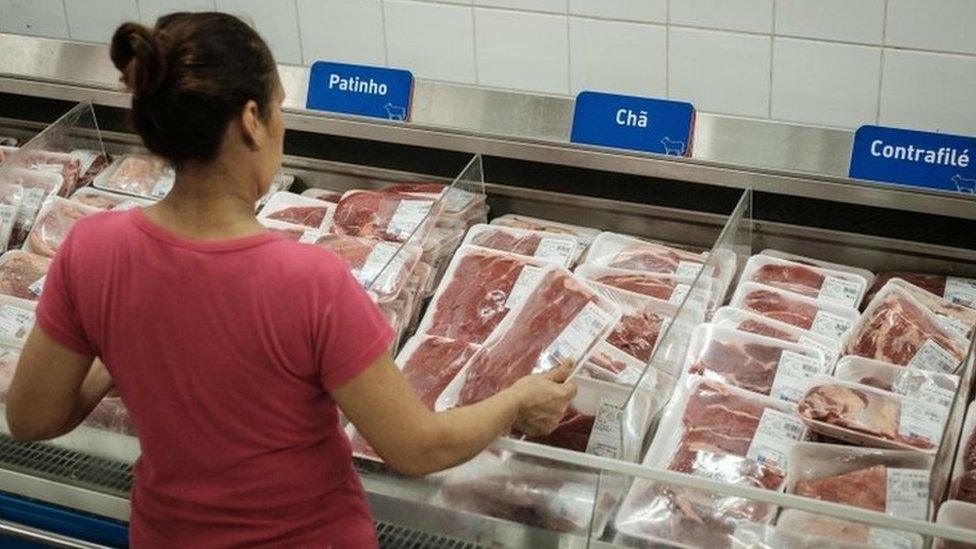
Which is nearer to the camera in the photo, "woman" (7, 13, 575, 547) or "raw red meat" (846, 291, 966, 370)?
"woman" (7, 13, 575, 547)

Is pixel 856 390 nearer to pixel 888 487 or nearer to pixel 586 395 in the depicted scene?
pixel 888 487

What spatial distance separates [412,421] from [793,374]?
103cm

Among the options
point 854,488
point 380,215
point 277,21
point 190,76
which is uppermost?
point 190,76

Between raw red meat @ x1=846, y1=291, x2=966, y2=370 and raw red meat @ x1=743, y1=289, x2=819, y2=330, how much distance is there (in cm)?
11

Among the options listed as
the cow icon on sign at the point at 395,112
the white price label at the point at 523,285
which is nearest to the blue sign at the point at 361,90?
the cow icon on sign at the point at 395,112

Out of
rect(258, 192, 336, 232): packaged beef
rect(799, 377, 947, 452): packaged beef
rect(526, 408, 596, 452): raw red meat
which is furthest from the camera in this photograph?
rect(258, 192, 336, 232): packaged beef

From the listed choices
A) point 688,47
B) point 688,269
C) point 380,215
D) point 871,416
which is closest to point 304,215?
point 380,215

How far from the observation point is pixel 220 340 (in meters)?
1.82

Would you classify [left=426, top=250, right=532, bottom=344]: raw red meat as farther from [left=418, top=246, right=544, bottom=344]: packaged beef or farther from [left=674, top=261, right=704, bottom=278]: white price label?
[left=674, top=261, right=704, bottom=278]: white price label

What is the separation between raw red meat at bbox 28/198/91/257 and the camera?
315 centimetres

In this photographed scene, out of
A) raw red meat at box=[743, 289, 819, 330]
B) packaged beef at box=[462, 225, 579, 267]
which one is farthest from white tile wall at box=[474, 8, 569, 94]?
raw red meat at box=[743, 289, 819, 330]

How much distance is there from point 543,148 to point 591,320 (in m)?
0.60

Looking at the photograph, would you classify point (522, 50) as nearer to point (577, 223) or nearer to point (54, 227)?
point (577, 223)

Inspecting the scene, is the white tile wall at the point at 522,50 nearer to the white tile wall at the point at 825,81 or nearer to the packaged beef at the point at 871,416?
the white tile wall at the point at 825,81
